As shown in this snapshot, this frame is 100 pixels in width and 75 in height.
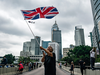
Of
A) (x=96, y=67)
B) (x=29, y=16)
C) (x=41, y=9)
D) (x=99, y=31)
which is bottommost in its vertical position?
(x=96, y=67)

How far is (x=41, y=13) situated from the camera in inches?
345

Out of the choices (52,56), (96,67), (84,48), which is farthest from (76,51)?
(52,56)

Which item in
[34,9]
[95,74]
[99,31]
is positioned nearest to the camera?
[95,74]

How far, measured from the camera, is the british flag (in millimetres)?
8770

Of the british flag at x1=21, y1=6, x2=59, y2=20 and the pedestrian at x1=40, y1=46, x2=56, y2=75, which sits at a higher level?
the british flag at x1=21, y1=6, x2=59, y2=20

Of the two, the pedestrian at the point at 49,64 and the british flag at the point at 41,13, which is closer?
the pedestrian at the point at 49,64

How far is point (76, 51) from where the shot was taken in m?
56.8

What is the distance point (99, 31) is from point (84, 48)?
13324mm

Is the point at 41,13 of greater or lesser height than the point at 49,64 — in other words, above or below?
above

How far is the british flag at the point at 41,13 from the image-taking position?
8770mm

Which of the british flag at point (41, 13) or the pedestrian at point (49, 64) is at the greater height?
the british flag at point (41, 13)

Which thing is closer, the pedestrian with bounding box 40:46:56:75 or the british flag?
the pedestrian with bounding box 40:46:56:75

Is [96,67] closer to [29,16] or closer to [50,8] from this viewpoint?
[50,8]

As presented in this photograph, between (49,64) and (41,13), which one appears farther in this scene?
(41,13)
